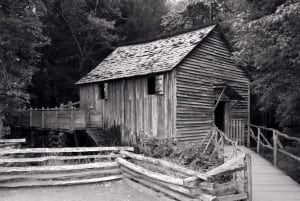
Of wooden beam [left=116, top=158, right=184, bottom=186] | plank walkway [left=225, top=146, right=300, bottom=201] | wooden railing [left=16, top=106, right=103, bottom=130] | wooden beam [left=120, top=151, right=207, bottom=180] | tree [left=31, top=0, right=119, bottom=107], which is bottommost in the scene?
plank walkway [left=225, top=146, right=300, bottom=201]

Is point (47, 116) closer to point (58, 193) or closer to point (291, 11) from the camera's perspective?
point (58, 193)

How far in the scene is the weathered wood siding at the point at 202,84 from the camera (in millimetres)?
13797

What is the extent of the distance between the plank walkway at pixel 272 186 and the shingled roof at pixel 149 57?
6.45 metres

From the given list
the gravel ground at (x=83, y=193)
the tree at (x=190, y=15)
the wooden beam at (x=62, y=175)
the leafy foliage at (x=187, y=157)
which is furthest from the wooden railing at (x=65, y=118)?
the tree at (x=190, y=15)

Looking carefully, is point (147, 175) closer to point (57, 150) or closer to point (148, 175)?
point (148, 175)

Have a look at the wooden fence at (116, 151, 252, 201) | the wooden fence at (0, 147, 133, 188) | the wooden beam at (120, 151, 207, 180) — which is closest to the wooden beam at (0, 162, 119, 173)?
the wooden fence at (0, 147, 133, 188)

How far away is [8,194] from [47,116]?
10399mm

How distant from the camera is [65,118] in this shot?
640 inches

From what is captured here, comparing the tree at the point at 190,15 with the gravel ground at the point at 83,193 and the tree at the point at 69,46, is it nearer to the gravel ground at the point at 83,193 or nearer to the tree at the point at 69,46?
the tree at the point at 69,46

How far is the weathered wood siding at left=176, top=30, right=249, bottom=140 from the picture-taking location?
1380 cm

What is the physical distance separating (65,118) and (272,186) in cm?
1218

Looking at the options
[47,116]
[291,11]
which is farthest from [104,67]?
[291,11]

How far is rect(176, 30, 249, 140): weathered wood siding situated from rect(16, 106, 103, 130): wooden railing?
5.60 metres

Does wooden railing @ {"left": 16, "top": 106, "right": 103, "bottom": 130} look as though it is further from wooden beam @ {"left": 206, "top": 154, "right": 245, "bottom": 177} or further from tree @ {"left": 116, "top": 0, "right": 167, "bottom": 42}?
tree @ {"left": 116, "top": 0, "right": 167, "bottom": 42}
